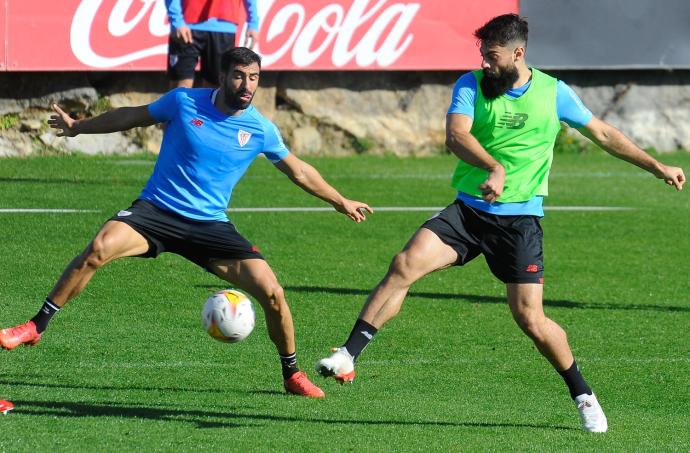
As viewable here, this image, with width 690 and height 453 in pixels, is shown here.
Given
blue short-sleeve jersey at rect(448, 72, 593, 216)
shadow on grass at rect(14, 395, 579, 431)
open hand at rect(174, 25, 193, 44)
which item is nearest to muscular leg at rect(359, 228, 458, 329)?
blue short-sleeve jersey at rect(448, 72, 593, 216)

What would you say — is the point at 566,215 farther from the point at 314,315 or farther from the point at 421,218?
the point at 314,315

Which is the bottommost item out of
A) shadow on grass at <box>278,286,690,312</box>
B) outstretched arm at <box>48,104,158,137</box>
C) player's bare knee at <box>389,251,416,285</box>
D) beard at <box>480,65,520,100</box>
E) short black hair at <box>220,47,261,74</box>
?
shadow on grass at <box>278,286,690,312</box>

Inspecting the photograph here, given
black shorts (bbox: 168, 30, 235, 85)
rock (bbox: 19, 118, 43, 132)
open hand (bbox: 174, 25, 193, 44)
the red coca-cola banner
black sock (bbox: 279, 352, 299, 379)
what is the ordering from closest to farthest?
black sock (bbox: 279, 352, 299, 379) < open hand (bbox: 174, 25, 193, 44) < black shorts (bbox: 168, 30, 235, 85) < the red coca-cola banner < rock (bbox: 19, 118, 43, 132)

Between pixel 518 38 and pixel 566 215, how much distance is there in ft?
28.3

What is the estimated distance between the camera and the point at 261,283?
8297mm

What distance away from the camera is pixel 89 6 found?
58.2ft

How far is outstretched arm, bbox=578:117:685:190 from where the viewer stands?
8219mm

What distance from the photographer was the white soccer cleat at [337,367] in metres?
7.62

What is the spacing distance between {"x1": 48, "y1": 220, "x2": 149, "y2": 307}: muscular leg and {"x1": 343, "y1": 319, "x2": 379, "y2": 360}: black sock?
1383 mm

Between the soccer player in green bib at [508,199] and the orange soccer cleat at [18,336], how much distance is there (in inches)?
74.1

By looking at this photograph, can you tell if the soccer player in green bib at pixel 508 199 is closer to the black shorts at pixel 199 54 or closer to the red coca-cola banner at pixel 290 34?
the black shorts at pixel 199 54

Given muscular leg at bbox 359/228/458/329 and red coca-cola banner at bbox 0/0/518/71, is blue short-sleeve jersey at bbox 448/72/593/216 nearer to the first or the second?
muscular leg at bbox 359/228/458/329

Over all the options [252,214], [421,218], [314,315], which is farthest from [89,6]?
[314,315]

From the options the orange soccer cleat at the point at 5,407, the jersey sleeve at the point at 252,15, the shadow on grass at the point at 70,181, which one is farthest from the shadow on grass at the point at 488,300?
the shadow on grass at the point at 70,181
